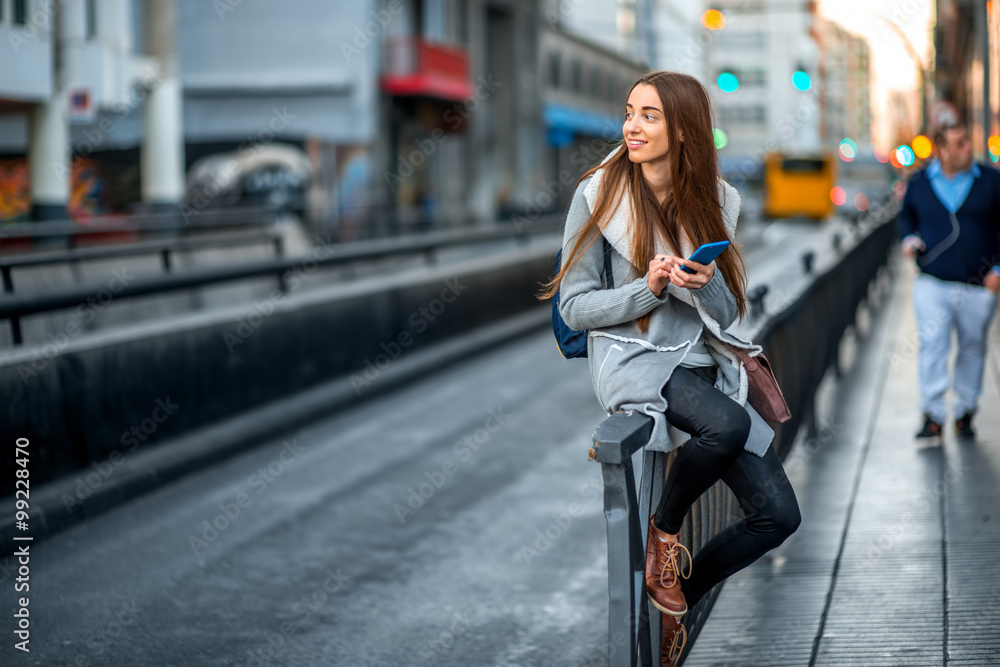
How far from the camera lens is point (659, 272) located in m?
3.00

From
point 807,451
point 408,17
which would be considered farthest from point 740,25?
point 807,451

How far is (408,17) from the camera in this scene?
Answer: 38438 millimetres

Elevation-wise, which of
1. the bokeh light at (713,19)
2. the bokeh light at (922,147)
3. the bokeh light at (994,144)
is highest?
the bokeh light at (713,19)

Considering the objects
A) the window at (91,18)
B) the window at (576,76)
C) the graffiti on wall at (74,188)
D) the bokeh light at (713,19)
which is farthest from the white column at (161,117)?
the window at (576,76)

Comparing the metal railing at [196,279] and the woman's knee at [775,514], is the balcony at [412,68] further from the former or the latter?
the woman's knee at [775,514]

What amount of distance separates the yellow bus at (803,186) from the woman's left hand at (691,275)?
2138 inches

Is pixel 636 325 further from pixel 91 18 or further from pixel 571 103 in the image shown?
pixel 571 103

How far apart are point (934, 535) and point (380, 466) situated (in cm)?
Answer: 351

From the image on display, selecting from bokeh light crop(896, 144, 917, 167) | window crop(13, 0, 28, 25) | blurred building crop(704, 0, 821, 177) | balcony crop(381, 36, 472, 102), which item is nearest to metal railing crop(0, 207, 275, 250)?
window crop(13, 0, 28, 25)

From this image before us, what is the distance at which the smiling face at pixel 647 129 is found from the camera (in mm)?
3209

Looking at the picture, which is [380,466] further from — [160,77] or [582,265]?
[160,77]

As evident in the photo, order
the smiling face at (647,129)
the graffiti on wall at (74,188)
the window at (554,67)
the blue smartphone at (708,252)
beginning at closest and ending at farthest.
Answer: the blue smartphone at (708,252) → the smiling face at (647,129) → the graffiti on wall at (74,188) → the window at (554,67)

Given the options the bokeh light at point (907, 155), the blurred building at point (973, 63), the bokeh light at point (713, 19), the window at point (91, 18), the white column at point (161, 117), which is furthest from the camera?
the bokeh light at point (907, 155)

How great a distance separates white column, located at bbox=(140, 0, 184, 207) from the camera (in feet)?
94.2
